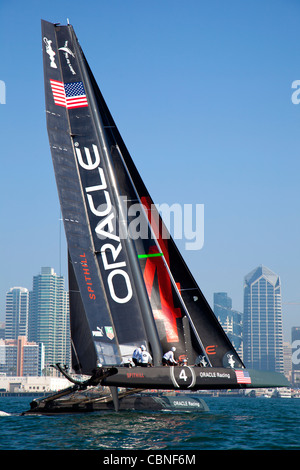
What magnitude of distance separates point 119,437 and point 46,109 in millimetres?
11704

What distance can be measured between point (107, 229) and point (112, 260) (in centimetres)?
111

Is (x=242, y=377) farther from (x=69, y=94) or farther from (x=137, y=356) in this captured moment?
(x=69, y=94)

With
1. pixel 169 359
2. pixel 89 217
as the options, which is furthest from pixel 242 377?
pixel 89 217

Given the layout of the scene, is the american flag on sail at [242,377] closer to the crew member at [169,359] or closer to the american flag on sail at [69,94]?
the crew member at [169,359]

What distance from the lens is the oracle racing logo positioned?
22.3m

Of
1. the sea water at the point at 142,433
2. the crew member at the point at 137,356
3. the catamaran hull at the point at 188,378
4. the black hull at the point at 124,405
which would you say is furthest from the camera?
the black hull at the point at 124,405

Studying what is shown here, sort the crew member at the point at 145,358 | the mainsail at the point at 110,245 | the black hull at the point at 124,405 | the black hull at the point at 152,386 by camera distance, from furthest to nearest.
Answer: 1. the black hull at the point at 124,405
2. the mainsail at the point at 110,245
3. the crew member at the point at 145,358
4. the black hull at the point at 152,386

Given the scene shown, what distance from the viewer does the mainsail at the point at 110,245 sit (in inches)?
866

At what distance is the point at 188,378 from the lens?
20.7 m

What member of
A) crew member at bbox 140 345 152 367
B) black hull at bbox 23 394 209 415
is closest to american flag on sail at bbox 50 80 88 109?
crew member at bbox 140 345 152 367

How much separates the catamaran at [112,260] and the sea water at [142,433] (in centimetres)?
123

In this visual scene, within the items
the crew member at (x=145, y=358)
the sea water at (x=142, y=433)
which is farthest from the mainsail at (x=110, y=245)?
the sea water at (x=142, y=433)

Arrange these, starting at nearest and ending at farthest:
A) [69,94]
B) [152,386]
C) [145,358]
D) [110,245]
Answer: [152,386] < [145,358] < [110,245] < [69,94]
